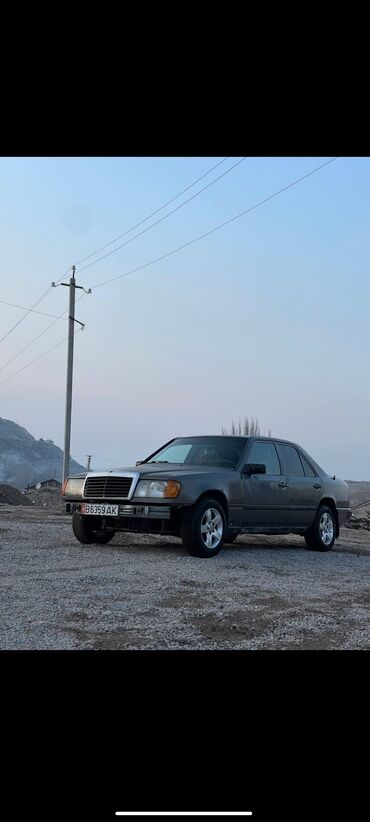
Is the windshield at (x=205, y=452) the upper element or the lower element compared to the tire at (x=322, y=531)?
upper

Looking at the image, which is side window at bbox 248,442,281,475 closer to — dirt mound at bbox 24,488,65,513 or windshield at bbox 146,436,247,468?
windshield at bbox 146,436,247,468

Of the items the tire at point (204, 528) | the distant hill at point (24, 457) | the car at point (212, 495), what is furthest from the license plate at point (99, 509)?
the distant hill at point (24, 457)

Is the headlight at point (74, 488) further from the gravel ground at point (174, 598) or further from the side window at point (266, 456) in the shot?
the side window at point (266, 456)

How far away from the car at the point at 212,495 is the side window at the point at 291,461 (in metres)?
0.02

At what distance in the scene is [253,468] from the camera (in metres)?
8.91

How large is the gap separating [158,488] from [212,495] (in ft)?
2.46

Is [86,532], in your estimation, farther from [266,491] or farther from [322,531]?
[322,531]

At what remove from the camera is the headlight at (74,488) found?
8695 mm

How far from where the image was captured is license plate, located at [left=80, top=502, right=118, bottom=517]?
8162mm
